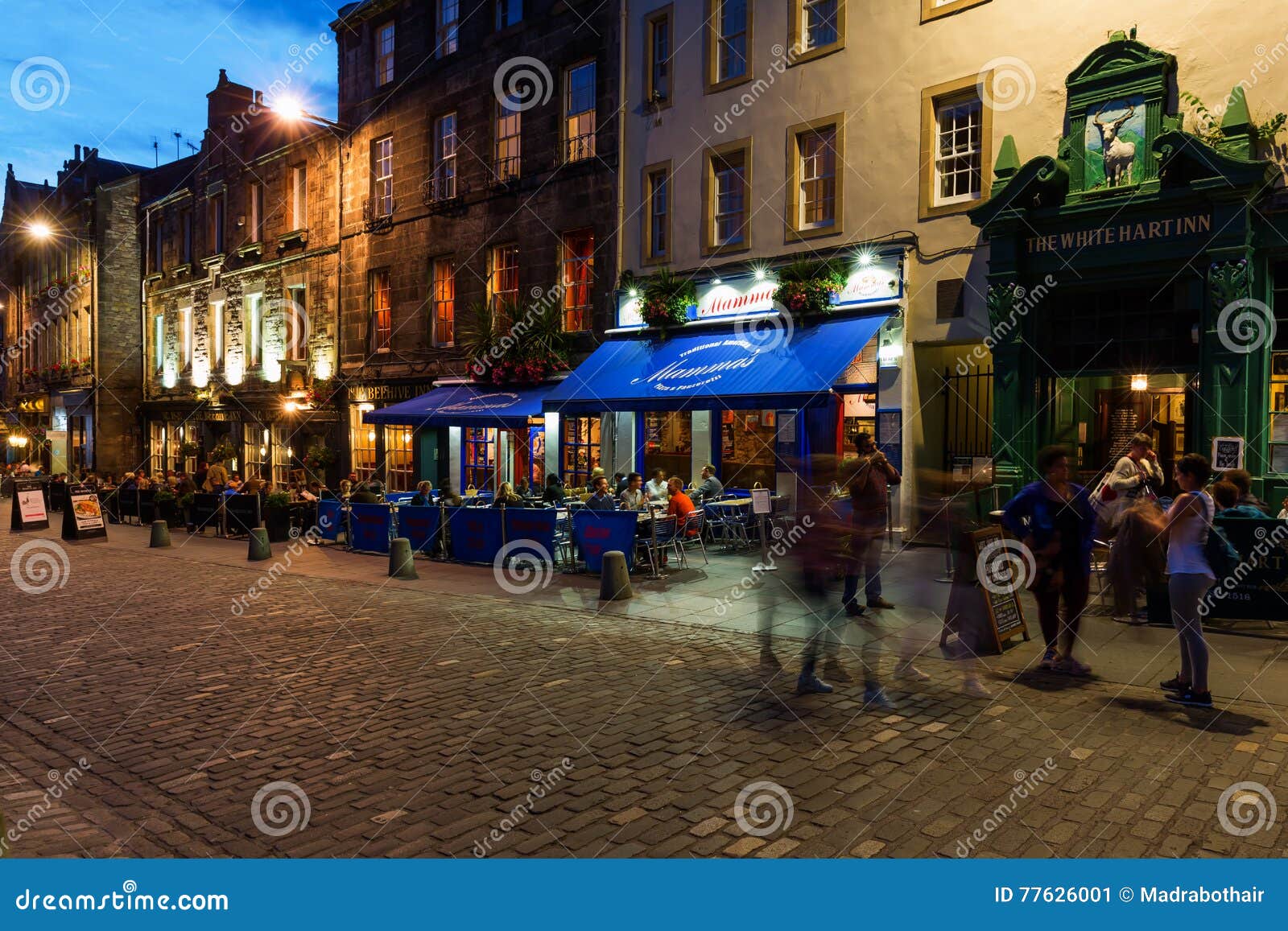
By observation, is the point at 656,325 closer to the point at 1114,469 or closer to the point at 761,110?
the point at 761,110

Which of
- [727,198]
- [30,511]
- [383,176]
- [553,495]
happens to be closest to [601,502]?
[553,495]

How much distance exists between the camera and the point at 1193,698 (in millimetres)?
6523

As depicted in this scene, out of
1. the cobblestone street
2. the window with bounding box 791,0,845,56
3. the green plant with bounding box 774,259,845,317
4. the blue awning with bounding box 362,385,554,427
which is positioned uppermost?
the window with bounding box 791,0,845,56

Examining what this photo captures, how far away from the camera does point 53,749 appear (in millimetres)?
5898

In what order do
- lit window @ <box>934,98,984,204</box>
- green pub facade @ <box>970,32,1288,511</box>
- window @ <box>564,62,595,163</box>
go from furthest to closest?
window @ <box>564,62,595,163</box>
lit window @ <box>934,98,984,204</box>
green pub facade @ <box>970,32,1288,511</box>

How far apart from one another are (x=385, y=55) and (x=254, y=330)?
10.1m

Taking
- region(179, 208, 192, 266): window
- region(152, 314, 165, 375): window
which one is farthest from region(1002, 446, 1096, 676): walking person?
region(152, 314, 165, 375): window

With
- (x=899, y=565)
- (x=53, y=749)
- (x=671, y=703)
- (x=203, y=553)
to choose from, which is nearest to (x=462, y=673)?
(x=671, y=703)

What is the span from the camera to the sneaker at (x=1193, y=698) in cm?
→ 647

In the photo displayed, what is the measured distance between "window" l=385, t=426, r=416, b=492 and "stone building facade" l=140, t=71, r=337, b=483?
8.84 ft

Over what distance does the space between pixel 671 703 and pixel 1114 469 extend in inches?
259

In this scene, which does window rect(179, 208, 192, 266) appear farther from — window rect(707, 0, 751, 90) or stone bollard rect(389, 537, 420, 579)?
stone bollard rect(389, 537, 420, 579)

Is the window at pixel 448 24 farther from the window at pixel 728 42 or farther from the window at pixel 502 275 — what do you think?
the window at pixel 728 42

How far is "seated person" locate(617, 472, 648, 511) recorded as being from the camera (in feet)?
47.1
